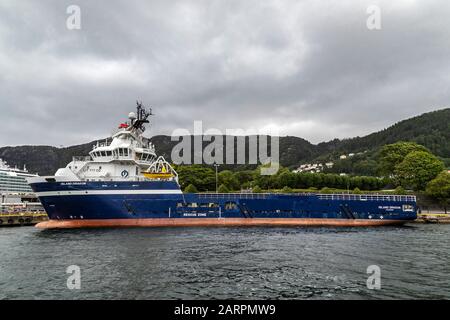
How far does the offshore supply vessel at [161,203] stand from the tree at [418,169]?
33956mm

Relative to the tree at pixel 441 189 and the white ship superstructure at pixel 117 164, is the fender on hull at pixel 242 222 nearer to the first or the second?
the white ship superstructure at pixel 117 164

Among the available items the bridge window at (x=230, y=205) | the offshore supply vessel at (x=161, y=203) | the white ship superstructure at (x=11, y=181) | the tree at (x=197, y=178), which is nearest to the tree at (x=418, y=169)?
the offshore supply vessel at (x=161, y=203)

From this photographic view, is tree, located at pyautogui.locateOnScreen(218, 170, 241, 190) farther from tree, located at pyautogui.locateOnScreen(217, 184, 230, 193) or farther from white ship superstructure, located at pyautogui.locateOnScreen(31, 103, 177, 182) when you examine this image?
white ship superstructure, located at pyautogui.locateOnScreen(31, 103, 177, 182)

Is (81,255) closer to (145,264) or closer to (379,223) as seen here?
(145,264)

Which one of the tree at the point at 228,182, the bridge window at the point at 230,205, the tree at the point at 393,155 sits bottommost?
the bridge window at the point at 230,205

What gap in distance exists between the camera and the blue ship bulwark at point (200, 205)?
38.1m

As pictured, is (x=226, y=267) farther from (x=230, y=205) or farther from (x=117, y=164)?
(x=117, y=164)

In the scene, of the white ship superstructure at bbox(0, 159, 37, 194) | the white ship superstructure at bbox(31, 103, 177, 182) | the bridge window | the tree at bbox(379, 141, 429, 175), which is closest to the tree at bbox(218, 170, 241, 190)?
the tree at bbox(379, 141, 429, 175)

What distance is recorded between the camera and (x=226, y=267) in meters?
17.7

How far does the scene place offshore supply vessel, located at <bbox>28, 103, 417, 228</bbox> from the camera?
38.1m

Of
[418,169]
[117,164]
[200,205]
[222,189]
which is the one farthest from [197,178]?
[418,169]

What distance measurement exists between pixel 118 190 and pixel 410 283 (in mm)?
32315

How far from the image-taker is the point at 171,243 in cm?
2541

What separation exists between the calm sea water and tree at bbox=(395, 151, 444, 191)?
46.8 metres
